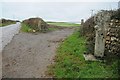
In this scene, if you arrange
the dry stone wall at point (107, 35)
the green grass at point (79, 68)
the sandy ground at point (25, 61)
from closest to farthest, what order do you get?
the green grass at point (79, 68) → the sandy ground at point (25, 61) → the dry stone wall at point (107, 35)

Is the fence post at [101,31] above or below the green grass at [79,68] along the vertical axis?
above

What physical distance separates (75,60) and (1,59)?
3.74 metres

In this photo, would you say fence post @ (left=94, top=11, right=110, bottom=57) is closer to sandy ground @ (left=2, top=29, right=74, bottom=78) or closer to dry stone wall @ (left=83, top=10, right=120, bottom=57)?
dry stone wall @ (left=83, top=10, right=120, bottom=57)

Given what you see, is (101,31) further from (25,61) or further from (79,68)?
(25,61)

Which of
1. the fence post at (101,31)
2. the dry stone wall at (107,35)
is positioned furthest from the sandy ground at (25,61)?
the dry stone wall at (107,35)

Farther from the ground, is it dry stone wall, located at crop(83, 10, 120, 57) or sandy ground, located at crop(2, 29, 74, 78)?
dry stone wall, located at crop(83, 10, 120, 57)

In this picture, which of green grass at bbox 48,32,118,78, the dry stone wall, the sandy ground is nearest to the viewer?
green grass at bbox 48,32,118,78

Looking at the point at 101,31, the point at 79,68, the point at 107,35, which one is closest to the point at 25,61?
the point at 79,68

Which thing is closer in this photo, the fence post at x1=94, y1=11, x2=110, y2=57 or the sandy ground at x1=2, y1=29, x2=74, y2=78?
the sandy ground at x1=2, y1=29, x2=74, y2=78

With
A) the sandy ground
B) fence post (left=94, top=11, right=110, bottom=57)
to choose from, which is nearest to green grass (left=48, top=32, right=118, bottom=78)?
the sandy ground

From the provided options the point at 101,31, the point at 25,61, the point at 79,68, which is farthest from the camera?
the point at 25,61

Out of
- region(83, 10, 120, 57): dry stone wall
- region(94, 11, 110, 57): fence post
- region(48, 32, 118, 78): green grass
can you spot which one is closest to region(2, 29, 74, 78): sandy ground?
region(48, 32, 118, 78): green grass

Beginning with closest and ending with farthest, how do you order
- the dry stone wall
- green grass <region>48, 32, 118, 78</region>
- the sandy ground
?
green grass <region>48, 32, 118, 78</region>, the sandy ground, the dry stone wall

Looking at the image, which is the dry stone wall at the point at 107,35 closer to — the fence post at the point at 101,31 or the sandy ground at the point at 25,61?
the fence post at the point at 101,31
